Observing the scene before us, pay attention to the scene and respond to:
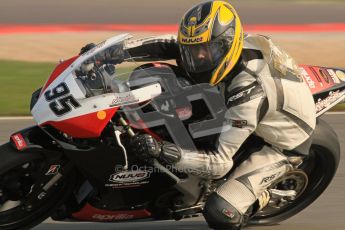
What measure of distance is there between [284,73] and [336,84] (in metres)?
0.72

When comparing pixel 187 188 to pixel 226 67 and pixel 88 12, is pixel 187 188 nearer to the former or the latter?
pixel 226 67

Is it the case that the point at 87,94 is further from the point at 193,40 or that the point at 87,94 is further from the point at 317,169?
the point at 317,169

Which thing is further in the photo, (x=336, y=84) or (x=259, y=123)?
(x=336, y=84)

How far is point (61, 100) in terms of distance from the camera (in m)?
4.99

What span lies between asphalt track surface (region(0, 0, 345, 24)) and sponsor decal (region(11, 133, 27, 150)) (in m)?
12.8

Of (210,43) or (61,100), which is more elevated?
(210,43)

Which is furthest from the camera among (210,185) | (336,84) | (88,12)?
(88,12)

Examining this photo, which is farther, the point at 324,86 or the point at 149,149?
the point at 324,86

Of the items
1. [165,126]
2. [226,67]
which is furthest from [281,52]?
[165,126]

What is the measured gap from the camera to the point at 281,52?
18.4ft

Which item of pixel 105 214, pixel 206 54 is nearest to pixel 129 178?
pixel 105 214

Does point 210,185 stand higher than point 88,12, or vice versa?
point 210,185

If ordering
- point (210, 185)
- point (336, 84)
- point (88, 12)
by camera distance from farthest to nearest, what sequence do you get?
point (88, 12)
point (336, 84)
point (210, 185)

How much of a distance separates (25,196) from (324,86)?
2.16 m
